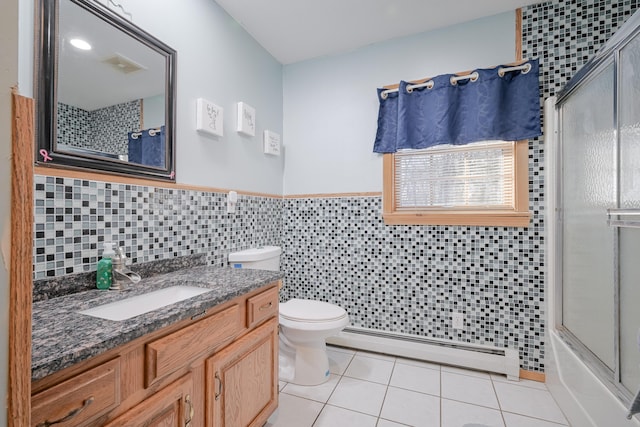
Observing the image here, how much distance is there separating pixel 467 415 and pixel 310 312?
1021mm

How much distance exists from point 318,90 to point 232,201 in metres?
1.27

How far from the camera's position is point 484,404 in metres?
1.73

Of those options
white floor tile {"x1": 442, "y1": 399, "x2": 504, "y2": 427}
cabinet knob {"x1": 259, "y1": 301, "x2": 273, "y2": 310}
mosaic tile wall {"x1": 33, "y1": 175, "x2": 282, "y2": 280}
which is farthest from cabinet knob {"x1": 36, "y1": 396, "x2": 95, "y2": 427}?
white floor tile {"x1": 442, "y1": 399, "x2": 504, "y2": 427}

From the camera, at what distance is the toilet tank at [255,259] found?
6.56ft

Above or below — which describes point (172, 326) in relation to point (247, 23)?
below

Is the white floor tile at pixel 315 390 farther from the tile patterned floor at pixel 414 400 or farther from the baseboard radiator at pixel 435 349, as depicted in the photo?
the baseboard radiator at pixel 435 349

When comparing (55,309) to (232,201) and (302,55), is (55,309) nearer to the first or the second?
(232,201)

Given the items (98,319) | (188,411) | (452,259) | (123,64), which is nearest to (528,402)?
(452,259)

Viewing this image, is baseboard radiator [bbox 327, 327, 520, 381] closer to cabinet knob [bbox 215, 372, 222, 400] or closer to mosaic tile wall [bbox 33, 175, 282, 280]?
mosaic tile wall [bbox 33, 175, 282, 280]

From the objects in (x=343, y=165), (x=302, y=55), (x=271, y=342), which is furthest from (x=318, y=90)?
(x=271, y=342)

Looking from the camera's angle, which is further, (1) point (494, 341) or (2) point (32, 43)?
(1) point (494, 341)

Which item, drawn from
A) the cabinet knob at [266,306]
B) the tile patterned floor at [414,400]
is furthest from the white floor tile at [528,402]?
the cabinet knob at [266,306]

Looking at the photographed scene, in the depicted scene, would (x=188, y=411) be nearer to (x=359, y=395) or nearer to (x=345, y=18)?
(x=359, y=395)

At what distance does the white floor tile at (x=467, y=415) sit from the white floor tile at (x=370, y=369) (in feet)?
1.30
